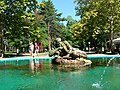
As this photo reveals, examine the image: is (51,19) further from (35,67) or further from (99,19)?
(35,67)

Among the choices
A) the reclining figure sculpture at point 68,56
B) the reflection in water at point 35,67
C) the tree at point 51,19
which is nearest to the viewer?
the reflection in water at point 35,67

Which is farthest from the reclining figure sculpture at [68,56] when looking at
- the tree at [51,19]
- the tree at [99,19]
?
the tree at [51,19]

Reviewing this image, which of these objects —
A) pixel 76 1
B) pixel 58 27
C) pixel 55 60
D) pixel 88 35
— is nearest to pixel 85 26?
pixel 88 35

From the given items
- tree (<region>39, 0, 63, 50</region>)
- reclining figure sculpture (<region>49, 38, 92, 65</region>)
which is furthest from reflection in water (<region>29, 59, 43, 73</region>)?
tree (<region>39, 0, 63, 50</region>)

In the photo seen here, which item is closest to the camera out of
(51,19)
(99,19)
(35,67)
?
(35,67)

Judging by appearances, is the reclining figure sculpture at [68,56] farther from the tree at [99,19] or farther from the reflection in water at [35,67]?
the tree at [99,19]

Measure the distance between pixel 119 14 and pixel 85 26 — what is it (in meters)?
6.47

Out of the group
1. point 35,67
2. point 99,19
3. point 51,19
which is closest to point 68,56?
point 35,67

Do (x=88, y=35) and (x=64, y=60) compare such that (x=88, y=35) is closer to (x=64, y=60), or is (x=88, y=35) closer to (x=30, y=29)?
(x=30, y=29)

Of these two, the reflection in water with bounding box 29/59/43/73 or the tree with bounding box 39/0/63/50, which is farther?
the tree with bounding box 39/0/63/50

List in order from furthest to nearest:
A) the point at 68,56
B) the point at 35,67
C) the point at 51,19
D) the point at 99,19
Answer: the point at 51,19
the point at 99,19
the point at 68,56
the point at 35,67

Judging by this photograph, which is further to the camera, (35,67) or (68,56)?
(68,56)

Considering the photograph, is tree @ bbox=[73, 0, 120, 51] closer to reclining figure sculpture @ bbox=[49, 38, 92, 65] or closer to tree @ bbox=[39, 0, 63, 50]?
reclining figure sculpture @ bbox=[49, 38, 92, 65]

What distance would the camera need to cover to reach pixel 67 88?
1106 cm
